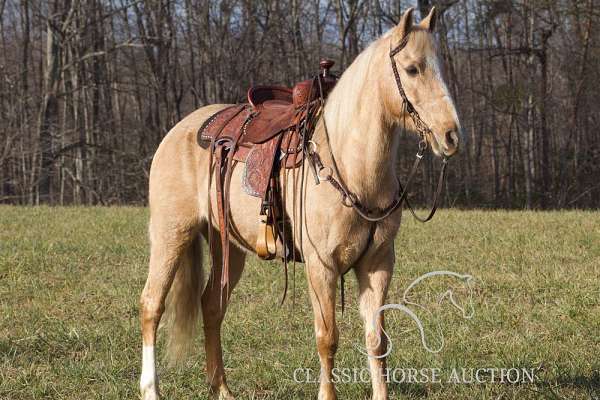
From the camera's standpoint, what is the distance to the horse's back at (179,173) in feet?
14.9

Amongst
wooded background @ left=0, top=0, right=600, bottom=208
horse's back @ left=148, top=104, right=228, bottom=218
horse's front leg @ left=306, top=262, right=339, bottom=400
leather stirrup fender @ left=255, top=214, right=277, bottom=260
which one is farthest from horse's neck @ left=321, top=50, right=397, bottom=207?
wooded background @ left=0, top=0, right=600, bottom=208

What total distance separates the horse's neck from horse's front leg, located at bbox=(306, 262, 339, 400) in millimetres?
415

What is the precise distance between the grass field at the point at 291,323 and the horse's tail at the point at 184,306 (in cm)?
23

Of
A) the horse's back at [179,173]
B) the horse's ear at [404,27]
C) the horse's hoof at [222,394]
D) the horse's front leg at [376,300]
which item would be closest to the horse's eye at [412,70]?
the horse's ear at [404,27]

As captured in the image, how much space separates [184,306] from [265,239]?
1013 millimetres

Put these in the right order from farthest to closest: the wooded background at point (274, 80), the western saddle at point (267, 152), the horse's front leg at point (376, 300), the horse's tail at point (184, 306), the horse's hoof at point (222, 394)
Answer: the wooded background at point (274, 80) → the horse's tail at point (184, 306) → the horse's hoof at point (222, 394) → the western saddle at point (267, 152) → the horse's front leg at point (376, 300)

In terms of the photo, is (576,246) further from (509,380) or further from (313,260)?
(313,260)

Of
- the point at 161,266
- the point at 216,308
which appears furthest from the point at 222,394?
the point at 161,266

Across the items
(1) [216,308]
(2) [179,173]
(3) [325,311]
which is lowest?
(1) [216,308]

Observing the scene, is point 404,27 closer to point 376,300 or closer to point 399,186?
point 399,186

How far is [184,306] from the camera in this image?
4629 millimetres

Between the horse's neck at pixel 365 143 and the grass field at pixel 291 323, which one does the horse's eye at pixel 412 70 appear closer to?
the horse's neck at pixel 365 143

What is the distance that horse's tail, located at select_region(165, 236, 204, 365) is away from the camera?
4602 mm

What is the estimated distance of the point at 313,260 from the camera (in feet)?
11.6
